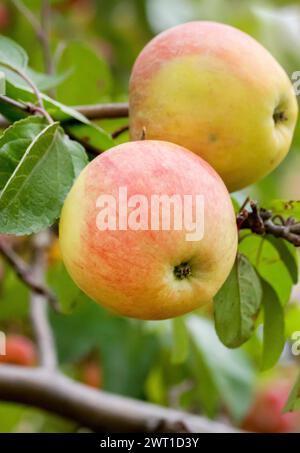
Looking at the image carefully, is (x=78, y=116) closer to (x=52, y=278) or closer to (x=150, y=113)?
(x=150, y=113)

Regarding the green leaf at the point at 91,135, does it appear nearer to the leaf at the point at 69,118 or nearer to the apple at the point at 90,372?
the leaf at the point at 69,118

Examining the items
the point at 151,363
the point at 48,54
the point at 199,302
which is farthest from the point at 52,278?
the point at 199,302

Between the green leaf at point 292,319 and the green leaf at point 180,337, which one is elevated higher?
the green leaf at point 180,337

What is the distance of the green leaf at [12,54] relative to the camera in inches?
38.4

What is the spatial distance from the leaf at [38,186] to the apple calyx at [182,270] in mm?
129

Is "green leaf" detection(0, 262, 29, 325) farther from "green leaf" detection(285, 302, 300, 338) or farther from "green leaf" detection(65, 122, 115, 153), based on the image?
"green leaf" detection(65, 122, 115, 153)

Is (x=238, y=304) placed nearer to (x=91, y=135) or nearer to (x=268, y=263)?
(x=268, y=263)

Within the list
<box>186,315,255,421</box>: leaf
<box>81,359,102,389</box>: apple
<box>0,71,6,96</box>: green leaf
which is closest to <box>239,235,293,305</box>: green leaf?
<box>0,71,6,96</box>: green leaf

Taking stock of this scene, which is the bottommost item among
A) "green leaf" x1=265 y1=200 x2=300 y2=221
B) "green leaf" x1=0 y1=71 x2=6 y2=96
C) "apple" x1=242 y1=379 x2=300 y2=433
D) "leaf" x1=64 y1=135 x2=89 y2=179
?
"apple" x1=242 y1=379 x2=300 y2=433

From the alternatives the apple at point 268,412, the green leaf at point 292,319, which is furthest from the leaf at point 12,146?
the apple at point 268,412

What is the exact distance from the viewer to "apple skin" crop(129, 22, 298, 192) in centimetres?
85

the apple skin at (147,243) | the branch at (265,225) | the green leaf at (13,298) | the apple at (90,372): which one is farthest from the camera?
the apple at (90,372)

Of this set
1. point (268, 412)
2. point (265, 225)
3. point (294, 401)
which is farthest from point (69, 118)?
point (268, 412)

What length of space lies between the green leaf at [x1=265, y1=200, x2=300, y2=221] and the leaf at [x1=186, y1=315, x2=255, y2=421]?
70cm
